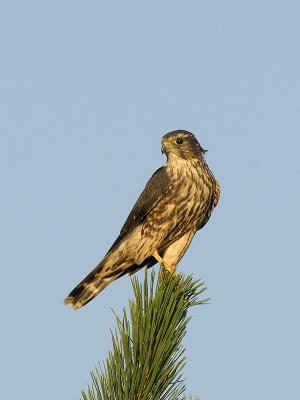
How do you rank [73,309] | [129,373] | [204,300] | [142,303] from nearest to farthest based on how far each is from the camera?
[129,373], [142,303], [204,300], [73,309]

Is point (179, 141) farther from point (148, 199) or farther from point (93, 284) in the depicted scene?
point (93, 284)

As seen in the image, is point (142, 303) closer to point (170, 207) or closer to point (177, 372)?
point (177, 372)

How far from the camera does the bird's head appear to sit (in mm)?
7871

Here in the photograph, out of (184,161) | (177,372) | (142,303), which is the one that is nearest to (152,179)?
(184,161)

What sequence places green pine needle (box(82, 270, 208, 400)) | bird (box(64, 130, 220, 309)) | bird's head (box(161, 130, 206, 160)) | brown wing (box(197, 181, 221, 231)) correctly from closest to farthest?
green pine needle (box(82, 270, 208, 400)) → bird (box(64, 130, 220, 309)) → brown wing (box(197, 181, 221, 231)) → bird's head (box(161, 130, 206, 160))

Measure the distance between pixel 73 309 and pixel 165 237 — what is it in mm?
1178

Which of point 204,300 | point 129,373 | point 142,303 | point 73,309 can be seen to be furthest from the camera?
point 73,309

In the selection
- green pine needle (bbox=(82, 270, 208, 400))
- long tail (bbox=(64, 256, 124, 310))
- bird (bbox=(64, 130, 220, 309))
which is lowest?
green pine needle (bbox=(82, 270, 208, 400))

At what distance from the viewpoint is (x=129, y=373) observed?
11.8ft

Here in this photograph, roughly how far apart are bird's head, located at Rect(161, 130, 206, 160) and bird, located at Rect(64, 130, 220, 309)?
11 millimetres

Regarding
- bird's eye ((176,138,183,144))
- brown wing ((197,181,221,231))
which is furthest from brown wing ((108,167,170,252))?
brown wing ((197,181,221,231))

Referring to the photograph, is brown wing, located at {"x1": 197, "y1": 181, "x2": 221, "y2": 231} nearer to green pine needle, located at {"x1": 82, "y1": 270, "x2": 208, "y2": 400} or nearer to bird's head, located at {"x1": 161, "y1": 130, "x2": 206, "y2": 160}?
bird's head, located at {"x1": 161, "y1": 130, "x2": 206, "y2": 160}

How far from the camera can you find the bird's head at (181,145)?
787 centimetres

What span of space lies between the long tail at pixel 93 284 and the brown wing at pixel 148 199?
0.24 m
